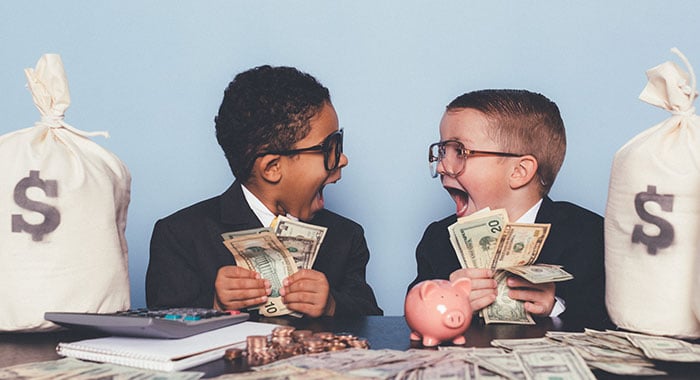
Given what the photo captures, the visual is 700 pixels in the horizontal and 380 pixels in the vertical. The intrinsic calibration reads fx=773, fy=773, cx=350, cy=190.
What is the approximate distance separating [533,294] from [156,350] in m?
0.80

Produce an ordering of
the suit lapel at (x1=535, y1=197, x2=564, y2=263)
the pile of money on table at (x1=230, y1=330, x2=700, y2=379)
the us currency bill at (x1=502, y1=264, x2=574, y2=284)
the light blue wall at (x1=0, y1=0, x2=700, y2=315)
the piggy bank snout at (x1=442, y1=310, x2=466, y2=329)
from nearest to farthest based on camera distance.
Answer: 1. the pile of money on table at (x1=230, y1=330, x2=700, y2=379)
2. the piggy bank snout at (x1=442, y1=310, x2=466, y2=329)
3. the us currency bill at (x1=502, y1=264, x2=574, y2=284)
4. the suit lapel at (x1=535, y1=197, x2=564, y2=263)
5. the light blue wall at (x1=0, y1=0, x2=700, y2=315)

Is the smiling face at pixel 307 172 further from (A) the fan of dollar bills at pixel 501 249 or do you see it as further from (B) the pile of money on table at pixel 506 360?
(B) the pile of money on table at pixel 506 360

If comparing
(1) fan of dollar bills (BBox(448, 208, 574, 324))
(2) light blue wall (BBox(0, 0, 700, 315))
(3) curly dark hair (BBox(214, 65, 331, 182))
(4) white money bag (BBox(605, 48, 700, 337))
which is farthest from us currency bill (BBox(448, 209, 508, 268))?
(2) light blue wall (BBox(0, 0, 700, 315))

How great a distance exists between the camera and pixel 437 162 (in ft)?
6.59

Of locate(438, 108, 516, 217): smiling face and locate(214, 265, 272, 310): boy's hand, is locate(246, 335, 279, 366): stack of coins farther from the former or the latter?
locate(438, 108, 516, 217): smiling face

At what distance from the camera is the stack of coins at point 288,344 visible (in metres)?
1.18

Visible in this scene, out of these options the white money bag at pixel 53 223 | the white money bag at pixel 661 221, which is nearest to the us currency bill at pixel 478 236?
the white money bag at pixel 661 221

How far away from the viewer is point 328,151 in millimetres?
1954

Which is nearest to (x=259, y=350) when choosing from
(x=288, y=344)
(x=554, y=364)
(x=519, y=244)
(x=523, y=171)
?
(x=288, y=344)

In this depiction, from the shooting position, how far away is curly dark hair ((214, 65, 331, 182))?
1958 mm

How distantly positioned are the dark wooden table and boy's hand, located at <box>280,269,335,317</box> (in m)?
0.06

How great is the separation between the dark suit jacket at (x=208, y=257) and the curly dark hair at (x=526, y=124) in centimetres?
48

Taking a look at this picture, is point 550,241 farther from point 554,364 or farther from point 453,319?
point 554,364

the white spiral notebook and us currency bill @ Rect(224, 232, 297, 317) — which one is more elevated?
us currency bill @ Rect(224, 232, 297, 317)
